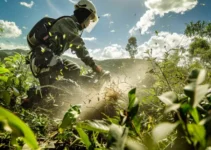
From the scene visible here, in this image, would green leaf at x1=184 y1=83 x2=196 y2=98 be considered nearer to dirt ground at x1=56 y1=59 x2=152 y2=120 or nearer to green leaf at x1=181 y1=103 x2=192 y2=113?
green leaf at x1=181 y1=103 x2=192 y2=113

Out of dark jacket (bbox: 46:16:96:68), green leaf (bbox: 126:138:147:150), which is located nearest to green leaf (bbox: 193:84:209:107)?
green leaf (bbox: 126:138:147:150)


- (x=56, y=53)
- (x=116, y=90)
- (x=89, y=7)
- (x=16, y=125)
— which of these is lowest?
(x=116, y=90)

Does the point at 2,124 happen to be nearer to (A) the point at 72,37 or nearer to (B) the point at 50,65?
(B) the point at 50,65

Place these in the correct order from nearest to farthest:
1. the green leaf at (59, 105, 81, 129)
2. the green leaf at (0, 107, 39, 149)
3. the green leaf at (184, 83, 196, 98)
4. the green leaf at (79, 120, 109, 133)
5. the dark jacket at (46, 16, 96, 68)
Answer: the green leaf at (0, 107, 39, 149) < the green leaf at (184, 83, 196, 98) < the green leaf at (79, 120, 109, 133) < the green leaf at (59, 105, 81, 129) < the dark jacket at (46, 16, 96, 68)

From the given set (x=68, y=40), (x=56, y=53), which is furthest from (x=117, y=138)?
(x=68, y=40)

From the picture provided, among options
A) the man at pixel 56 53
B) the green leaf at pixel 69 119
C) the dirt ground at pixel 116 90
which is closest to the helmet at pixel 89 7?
the man at pixel 56 53

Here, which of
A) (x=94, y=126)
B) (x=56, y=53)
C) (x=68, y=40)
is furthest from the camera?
(x=68, y=40)

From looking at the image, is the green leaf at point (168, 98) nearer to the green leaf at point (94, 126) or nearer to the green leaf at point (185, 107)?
the green leaf at point (185, 107)

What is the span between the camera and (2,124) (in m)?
0.27

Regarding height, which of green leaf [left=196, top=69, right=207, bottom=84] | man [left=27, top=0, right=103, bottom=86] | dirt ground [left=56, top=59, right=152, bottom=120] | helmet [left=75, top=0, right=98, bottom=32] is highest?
helmet [left=75, top=0, right=98, bottom=32]

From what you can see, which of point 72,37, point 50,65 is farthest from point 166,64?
point 72,37

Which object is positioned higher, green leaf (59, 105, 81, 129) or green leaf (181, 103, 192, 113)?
green leaf (181, 103, 192, 113)

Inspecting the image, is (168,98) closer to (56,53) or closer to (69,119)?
(69,119)

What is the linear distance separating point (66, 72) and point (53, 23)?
148cm
